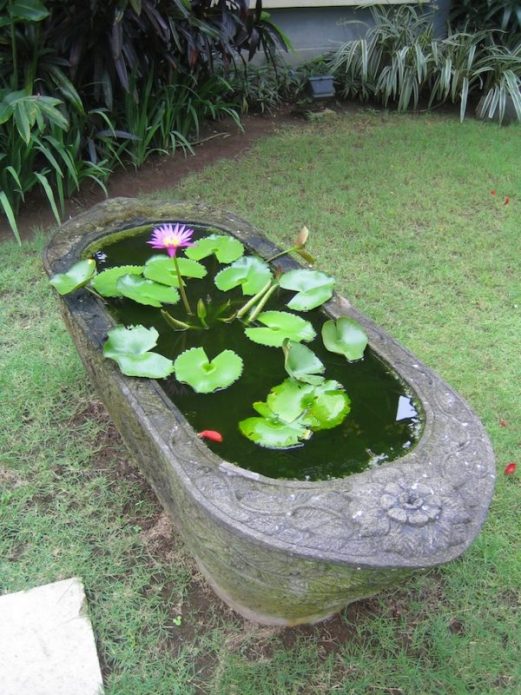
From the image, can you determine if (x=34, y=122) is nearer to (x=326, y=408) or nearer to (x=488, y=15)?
(x=326, y=408)

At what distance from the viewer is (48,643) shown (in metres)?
1.46

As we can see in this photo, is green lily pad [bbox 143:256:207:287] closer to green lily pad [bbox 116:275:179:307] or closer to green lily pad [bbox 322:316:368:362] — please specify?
green lily pad [bbox 116:275:179:307]

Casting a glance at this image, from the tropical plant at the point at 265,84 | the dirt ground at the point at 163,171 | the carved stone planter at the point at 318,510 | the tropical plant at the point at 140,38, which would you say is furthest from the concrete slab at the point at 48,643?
the tropical plant at the point at 265,84

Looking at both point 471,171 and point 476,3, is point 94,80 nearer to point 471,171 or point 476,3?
point 471,171

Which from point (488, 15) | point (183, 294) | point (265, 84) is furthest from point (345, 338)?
point (488, 15)

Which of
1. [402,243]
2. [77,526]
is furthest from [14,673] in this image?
[402,243]

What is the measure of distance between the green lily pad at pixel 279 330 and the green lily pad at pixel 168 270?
28 cm

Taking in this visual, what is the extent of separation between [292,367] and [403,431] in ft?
0.96

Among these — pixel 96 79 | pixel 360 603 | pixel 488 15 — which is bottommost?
pixel 360 603

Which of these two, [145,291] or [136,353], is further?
[145,291]

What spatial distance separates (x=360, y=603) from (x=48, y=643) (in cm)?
75

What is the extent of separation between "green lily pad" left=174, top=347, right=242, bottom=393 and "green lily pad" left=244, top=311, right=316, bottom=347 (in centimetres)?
10

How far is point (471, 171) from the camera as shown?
11.7 ft

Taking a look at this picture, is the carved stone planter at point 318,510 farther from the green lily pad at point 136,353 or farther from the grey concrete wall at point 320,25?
the grey concrete wall at point 320,25
